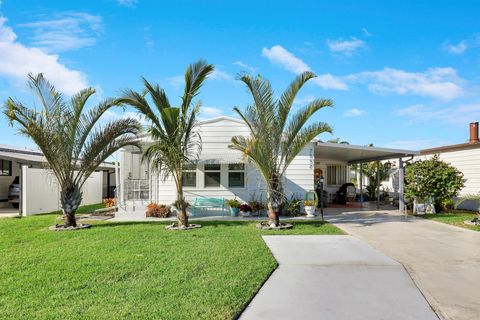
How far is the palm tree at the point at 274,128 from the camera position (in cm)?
1056

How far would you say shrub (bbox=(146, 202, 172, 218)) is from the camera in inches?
534

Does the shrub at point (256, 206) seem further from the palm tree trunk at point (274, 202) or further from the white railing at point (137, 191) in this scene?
the white railing at point (137, 191)

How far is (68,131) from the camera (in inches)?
429

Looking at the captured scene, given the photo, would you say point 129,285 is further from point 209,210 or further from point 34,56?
point 34,56

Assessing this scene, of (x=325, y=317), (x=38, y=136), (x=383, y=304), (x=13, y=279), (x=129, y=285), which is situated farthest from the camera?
(x=38, y=136)

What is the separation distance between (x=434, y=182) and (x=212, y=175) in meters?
9.78

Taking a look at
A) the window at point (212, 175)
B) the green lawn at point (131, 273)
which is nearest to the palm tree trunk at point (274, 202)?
the green lawn at point (131, 273)

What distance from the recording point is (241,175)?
14.4 m

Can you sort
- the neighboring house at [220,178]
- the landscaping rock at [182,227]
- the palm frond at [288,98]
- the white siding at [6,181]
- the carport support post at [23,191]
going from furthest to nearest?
the white siding at [6,181] → the carport support post at [23,191] → the neighboring house at [220,178] → the landscaping rock at [182,227] → the palm frond at [288,98]

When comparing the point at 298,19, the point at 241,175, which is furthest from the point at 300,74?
the point at 241,175

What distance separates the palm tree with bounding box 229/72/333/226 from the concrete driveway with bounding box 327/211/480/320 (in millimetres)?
3019

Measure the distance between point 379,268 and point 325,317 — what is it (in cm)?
264

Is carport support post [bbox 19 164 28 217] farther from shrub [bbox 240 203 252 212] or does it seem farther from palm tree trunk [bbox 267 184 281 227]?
palm tree trunk [bbox 267 184 281 227]

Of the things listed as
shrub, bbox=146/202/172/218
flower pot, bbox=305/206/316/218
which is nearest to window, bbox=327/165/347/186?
flower pot, bbox=305/206/316/218
